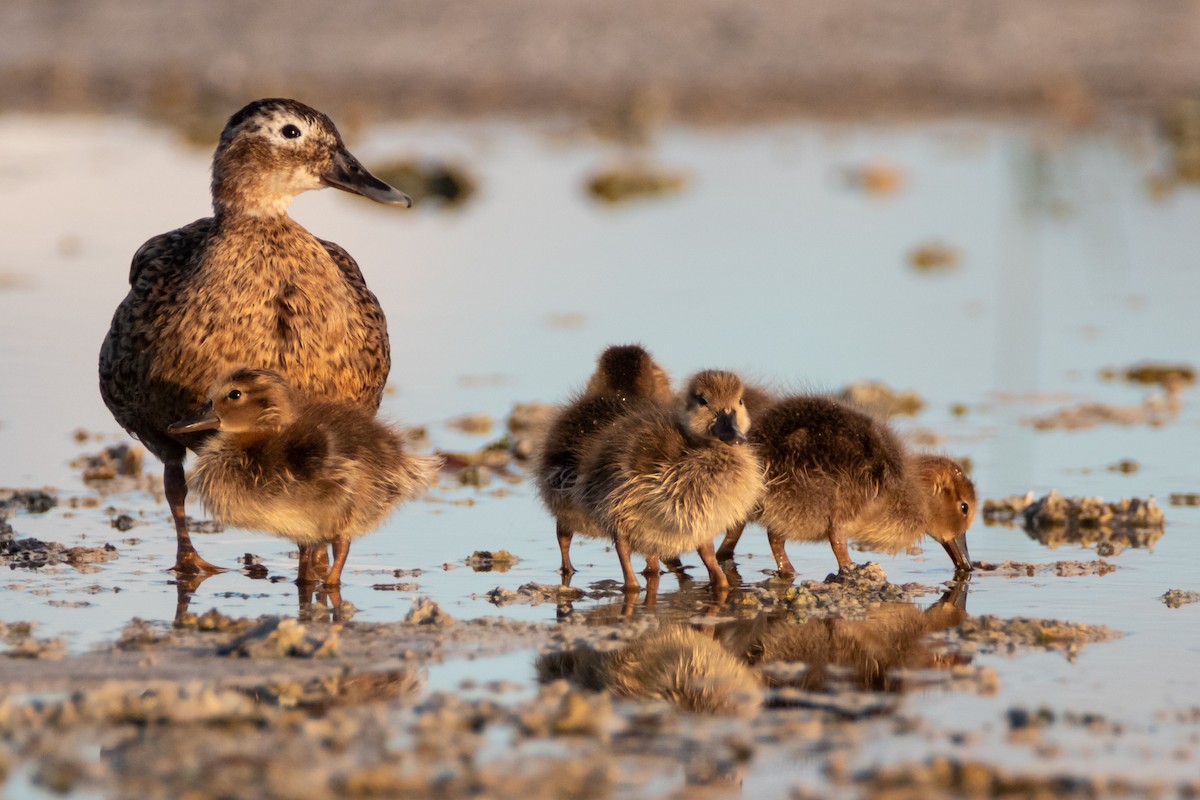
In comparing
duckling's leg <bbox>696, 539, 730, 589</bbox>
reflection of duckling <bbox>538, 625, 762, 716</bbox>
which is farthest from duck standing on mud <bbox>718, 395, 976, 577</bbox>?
reflection of duckling <bbox>538, 625, 762, 716</bbox>

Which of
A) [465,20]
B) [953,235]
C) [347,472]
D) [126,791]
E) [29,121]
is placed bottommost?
[126,791]

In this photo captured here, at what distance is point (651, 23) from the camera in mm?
26984

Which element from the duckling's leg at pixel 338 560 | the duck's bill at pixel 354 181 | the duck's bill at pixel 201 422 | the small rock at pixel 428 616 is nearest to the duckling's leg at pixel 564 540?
the duckling's leg at pixel 338 560

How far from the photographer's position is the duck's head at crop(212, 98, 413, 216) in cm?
802

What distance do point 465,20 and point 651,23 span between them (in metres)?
2.61

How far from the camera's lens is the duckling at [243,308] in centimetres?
745

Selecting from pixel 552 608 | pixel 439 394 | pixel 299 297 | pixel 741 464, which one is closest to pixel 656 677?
pixel 552 608

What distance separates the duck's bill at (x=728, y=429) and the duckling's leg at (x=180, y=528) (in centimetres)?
195

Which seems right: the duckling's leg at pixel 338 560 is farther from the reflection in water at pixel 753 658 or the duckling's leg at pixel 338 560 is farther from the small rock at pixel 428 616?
the reflection in water at pixel 753 658

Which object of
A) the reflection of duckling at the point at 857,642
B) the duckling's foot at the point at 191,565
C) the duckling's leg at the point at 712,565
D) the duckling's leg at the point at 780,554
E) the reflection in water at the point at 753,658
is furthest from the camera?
the duckling's leg at the point at 780,554

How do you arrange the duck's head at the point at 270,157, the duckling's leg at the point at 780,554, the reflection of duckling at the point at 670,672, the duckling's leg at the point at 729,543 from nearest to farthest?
the reflection of duckling at the point at 670,672 < the duckling's leg at the point at 780,554 < the duckling's leg at the point at 729,543 < the duck's head at the point at 270,157

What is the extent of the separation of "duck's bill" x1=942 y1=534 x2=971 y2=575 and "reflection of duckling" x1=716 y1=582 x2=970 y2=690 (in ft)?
2.03

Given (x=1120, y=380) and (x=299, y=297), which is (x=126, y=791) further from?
(x=1120, y=380)

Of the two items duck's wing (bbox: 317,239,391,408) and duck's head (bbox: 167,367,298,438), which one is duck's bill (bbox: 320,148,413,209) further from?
duck's head (bbox: 167,367,298,438)
